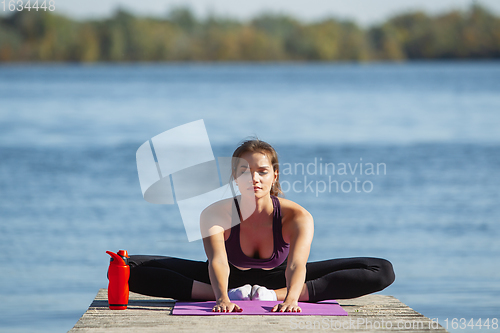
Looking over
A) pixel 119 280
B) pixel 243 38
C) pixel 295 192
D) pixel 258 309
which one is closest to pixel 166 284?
pixel 119 280

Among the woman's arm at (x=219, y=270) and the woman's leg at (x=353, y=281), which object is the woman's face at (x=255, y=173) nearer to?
the woman's arm at (x=219, y=270)

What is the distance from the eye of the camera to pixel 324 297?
368 cm

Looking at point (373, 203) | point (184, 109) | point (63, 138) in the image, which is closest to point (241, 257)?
point (373, 203)

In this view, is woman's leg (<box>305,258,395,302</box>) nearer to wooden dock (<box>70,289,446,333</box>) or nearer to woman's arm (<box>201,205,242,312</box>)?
wooden dock (<box>70,289,446,333</box>)

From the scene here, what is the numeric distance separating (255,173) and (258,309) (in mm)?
704

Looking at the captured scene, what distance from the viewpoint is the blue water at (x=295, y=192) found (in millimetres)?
6473

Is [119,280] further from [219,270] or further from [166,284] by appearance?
[219,270]

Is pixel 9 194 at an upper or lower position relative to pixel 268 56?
lower

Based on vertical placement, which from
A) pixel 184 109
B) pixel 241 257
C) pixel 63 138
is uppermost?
pixel 184 109

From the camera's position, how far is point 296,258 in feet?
11.1

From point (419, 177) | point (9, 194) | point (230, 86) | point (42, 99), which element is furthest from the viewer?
point (230, 86)

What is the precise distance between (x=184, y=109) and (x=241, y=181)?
100 ft

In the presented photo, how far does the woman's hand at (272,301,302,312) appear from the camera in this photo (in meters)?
3.33

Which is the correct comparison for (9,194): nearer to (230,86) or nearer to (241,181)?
(241,181)
